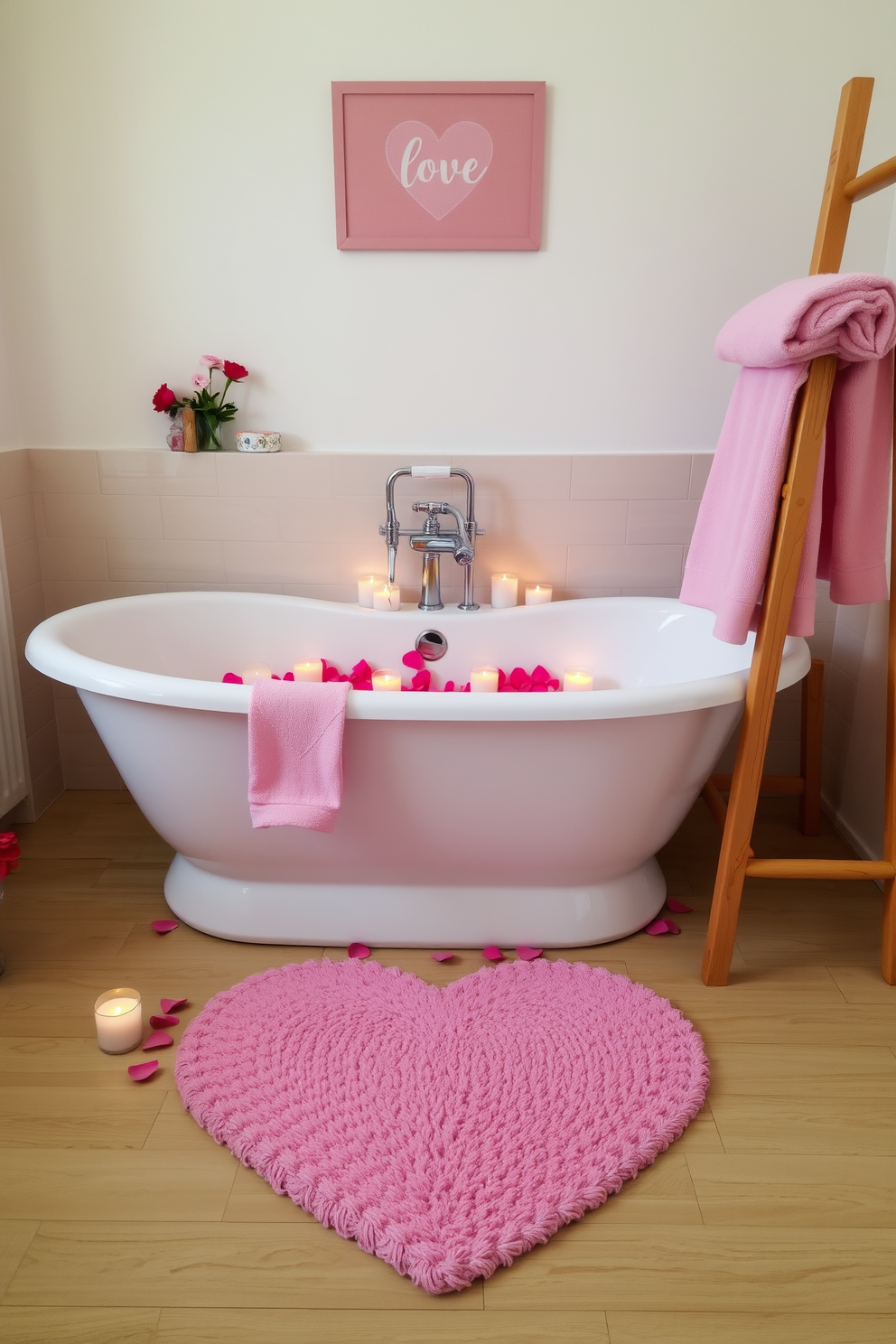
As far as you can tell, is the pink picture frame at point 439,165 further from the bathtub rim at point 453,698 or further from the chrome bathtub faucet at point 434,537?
the bathtub rim at point 453,698

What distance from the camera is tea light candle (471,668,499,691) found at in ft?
8.27

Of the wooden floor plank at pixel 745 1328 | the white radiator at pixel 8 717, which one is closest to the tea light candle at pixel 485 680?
the white radiator at pixel 8 717

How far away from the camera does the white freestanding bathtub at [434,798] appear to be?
1896mm

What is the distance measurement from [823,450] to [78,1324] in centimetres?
186

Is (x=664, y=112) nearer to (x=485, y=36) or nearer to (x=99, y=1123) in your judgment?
(x=485, y=36)

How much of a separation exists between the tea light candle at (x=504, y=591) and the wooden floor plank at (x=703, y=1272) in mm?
1567

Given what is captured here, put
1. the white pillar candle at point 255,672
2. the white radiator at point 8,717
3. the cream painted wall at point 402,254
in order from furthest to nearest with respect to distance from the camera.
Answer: the white pillar candle at point 255,672
the white radiator at point 8,717
the cream painted wall at point 402,254

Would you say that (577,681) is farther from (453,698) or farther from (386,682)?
(453,698)

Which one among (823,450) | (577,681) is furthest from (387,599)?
(823,450)

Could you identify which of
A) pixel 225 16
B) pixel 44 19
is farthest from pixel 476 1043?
pixel 44 19

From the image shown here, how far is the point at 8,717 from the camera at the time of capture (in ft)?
8.47

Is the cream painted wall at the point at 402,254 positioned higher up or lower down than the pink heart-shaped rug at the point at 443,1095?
higher up

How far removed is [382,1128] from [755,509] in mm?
1295

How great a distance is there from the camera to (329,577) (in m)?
2.79
